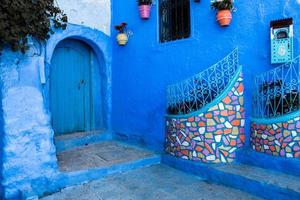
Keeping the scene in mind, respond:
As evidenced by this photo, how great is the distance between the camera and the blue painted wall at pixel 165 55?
3.41 m

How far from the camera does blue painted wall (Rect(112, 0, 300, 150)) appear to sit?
3.41m

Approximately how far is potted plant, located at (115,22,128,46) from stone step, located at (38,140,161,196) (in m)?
2.06

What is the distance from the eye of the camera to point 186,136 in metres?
3.74

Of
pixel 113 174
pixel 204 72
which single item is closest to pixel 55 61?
pixel 113 174

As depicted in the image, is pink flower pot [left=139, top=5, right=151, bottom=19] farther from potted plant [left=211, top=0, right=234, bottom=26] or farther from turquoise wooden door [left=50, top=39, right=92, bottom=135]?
turquoise wooden door [left=50, top=39, right=92, bottom=135]

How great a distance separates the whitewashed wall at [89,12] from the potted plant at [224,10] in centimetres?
255

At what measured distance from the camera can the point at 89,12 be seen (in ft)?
16.7

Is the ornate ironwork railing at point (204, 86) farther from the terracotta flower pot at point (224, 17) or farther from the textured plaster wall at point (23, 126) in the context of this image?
the textured plaster wall at point (23, 126)

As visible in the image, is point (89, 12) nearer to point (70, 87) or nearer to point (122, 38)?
point (122, 38)

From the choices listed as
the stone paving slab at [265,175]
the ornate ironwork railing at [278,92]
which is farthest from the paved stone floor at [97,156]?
the ornate ironwork railing at [278,92]

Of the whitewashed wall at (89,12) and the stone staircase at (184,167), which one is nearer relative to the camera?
the stone staircase at (184,167)

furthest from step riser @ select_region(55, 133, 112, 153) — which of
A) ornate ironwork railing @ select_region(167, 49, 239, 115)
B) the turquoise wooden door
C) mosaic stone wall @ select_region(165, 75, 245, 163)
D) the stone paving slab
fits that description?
the stone paving slab

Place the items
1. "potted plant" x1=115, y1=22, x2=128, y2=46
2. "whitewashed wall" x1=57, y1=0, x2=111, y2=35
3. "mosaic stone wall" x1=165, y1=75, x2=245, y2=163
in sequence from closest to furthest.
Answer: "mosaic stone wall" x1=165, y1=75, x2=245, y2=163 → "whitewashed wall" x1=57, y1=0, x2=111, y2=35 → "potted plant" x1=115, y1=22, x2=128, y2=46

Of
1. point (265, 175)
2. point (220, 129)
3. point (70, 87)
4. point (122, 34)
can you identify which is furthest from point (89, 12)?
point (265, 175)
